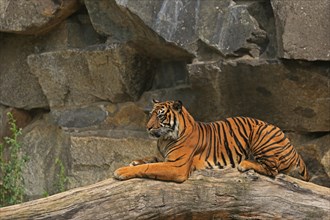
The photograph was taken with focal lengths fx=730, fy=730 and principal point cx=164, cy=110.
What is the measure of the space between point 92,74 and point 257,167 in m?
1.83

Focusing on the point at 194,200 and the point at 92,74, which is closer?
the point at 194,200

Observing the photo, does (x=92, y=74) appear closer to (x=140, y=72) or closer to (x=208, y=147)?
(x=140, y=72)

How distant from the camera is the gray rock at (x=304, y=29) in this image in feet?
14.6

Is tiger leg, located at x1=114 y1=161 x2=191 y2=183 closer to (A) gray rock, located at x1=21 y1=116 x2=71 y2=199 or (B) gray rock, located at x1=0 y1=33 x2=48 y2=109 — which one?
(A) gray rock, located at x1=21 y1=116 x2=71 y2=199

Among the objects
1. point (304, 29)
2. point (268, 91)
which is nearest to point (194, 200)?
point (268, 91)

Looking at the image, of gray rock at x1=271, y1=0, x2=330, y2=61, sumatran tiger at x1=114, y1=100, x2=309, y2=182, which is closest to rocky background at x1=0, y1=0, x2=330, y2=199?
gray rock at x1=271, y1=0, x2=330, y2=61

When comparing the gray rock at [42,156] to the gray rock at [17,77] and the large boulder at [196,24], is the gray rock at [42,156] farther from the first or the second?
the large boulder at [196,24]

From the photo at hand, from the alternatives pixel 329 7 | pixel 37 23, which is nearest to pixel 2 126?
pixel 37 23

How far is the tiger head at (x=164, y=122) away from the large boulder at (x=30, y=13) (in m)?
1.61

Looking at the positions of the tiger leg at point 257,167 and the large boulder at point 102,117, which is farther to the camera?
the large boulder at point 102,117

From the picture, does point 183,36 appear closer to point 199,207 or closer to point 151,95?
point 151,95

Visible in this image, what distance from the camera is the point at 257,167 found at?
4035 millimetres

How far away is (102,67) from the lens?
535cm

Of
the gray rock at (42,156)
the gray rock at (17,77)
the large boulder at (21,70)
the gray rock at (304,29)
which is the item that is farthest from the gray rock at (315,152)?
the gray rock at (17,77)
